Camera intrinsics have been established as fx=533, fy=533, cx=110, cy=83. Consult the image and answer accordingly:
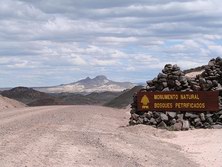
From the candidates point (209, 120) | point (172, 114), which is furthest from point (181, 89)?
point (209, 120)

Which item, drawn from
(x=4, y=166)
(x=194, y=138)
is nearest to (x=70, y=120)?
(x=194, y=138)

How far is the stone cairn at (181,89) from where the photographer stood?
2234 cm

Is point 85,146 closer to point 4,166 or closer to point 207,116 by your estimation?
point 4,166

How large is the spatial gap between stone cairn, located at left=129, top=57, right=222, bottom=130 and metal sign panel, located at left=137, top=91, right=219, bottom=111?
8.6 inches

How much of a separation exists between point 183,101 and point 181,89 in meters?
0.67

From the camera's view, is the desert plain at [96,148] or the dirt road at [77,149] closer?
the dirt road at [77,149]

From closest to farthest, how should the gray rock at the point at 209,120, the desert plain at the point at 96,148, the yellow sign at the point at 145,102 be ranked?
the desert plain at the point at 96,148 → the gray rock at the point at 209,120 → the yellow sign at the point at 145,102

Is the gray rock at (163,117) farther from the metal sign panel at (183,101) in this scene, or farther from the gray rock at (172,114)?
the metal sign panel at (183,101)

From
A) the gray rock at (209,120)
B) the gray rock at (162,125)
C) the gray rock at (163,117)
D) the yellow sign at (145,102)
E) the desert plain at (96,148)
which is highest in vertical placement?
the yellow sign at (145,102)

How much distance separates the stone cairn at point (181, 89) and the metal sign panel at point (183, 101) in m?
0.22

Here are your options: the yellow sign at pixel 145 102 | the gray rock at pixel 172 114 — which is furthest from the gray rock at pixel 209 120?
the yellow sign at pixel 145 102

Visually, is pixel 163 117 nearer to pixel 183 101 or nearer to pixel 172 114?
pixel 172 114

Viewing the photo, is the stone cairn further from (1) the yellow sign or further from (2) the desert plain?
(2) the desert plain

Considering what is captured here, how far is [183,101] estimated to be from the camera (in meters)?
22.6
